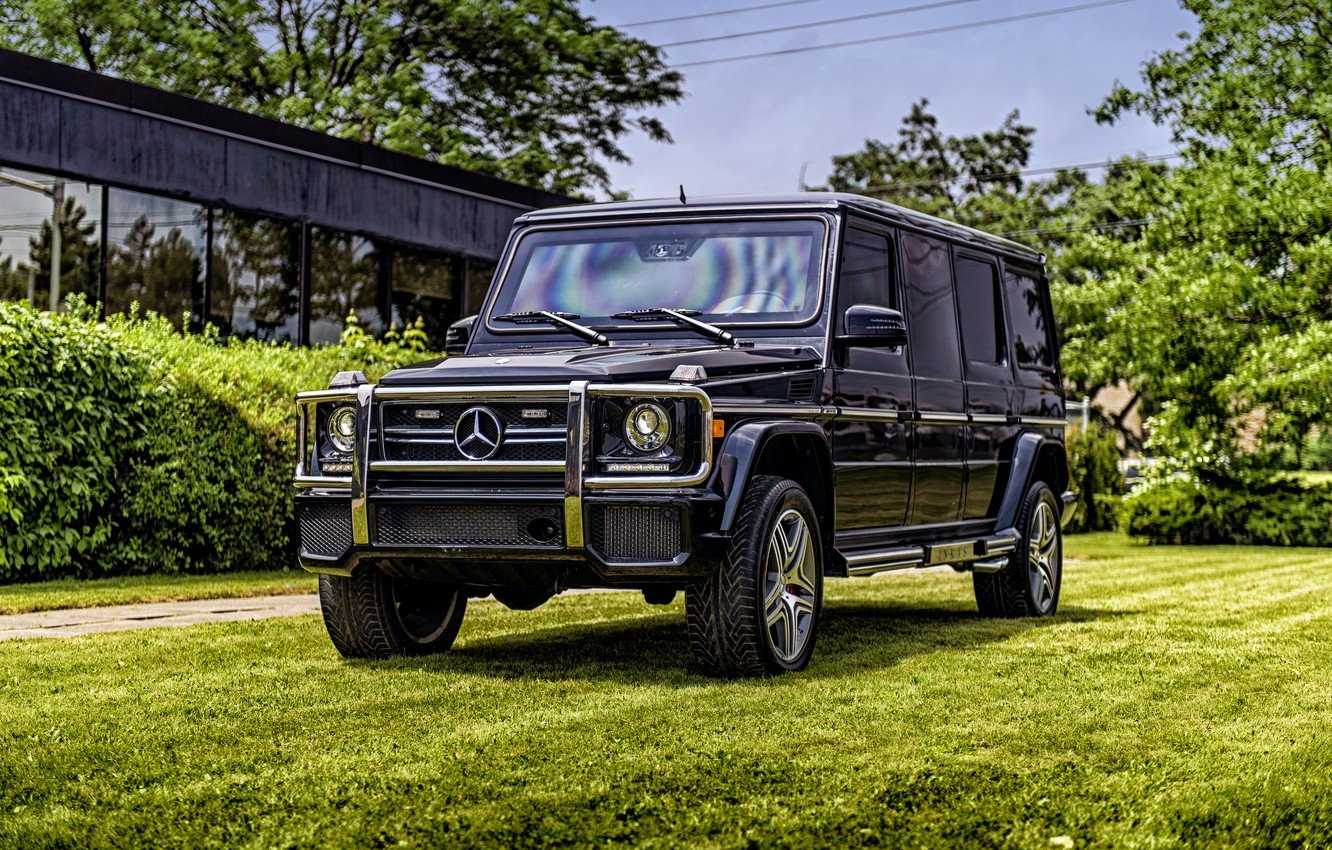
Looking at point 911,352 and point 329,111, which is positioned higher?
point 329,111

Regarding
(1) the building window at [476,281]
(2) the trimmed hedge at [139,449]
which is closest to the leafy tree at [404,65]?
(1) the building window at [476,281]

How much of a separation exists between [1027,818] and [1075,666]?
11.3ft

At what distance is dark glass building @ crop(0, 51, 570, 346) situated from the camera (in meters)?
18.4

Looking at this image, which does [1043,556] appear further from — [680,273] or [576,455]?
[576,455]

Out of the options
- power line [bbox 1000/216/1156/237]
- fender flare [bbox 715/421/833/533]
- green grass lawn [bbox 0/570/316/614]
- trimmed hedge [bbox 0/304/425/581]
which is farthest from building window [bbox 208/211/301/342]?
power line [bbox 1000/216/1156/237]

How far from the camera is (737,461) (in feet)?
25.2

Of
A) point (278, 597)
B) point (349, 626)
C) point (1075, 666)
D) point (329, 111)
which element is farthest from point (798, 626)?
point (329, 111)

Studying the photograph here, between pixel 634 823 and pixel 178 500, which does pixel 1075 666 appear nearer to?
pixel 634 823

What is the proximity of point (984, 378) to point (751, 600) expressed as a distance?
12.4 feet

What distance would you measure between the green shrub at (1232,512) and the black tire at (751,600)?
18159 mm

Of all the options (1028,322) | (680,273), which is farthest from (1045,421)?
(680,273)

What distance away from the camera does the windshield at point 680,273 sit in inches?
352

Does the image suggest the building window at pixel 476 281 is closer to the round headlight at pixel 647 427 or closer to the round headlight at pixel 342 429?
the round headlight at pixel 342 429

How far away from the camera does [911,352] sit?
32.4ft
